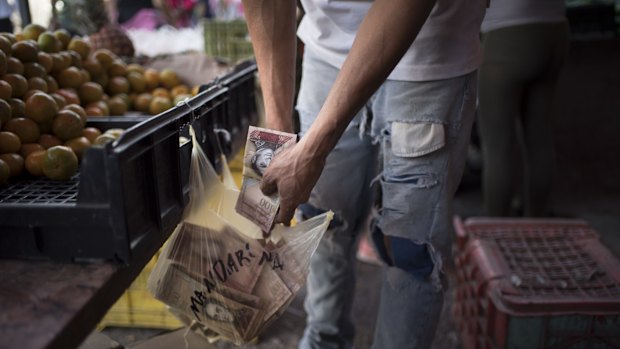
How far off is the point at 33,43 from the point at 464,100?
115 centimetres

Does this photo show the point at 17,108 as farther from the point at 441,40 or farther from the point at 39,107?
the point at 441,40

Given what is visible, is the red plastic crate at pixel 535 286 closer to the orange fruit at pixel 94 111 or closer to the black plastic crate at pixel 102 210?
the black plastic crate at pixel 102 210

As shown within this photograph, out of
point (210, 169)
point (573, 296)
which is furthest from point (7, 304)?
point (573, 296)

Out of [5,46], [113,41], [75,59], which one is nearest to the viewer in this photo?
[5,46]

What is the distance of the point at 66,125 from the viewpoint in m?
1.38

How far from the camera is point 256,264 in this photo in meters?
1.23

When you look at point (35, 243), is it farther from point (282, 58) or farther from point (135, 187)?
point (282, 58)

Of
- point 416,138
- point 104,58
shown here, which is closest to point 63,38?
point 104,58

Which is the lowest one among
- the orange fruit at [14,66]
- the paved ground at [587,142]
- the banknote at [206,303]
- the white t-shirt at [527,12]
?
the paved ground at [587,142]

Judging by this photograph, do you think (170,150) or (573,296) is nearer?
(170,150)

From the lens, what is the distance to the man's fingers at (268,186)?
1178mm

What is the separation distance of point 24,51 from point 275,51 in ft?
2.19

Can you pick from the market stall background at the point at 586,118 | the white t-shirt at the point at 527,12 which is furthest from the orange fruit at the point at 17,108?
the market stall background at the point at 586,118

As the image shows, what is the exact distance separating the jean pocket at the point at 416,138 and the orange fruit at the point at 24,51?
97cm
